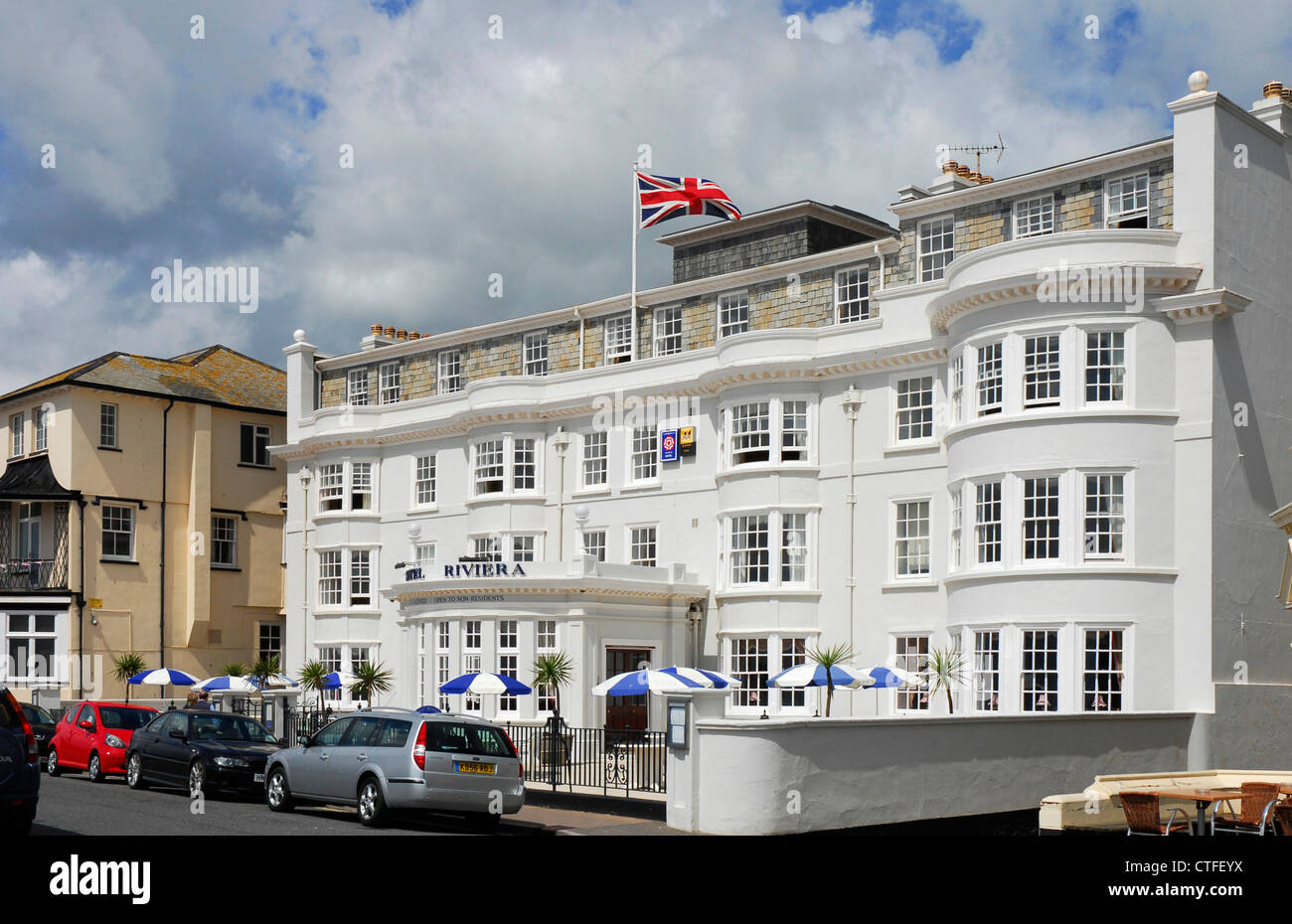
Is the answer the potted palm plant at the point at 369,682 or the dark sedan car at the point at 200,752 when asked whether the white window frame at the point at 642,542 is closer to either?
the potted palm plant at the point at 369,682

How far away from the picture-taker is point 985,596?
31.4 meters

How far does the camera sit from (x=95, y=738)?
30.2m

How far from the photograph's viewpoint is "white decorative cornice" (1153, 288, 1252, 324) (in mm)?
29672

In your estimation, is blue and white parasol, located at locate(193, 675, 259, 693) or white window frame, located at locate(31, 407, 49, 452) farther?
white window frame, located at locate(31, 407, 49, 452)

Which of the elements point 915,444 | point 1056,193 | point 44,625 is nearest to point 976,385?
point 915,444

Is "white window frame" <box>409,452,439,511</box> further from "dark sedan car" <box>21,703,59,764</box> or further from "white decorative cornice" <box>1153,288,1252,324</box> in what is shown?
"white decorative cornice" <box>1153,288,1252,324</box>

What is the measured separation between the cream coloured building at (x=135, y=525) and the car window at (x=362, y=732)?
28787 mm

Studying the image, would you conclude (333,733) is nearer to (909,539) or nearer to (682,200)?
(909,539)

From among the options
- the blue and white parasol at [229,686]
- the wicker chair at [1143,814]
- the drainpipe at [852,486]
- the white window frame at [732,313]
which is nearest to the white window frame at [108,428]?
the blue and white parasol at [229,686]

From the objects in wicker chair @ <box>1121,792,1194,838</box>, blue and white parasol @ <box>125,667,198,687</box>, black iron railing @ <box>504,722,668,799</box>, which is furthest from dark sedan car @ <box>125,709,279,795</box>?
blue and white parasol @ <box>125,667,198,687</box>

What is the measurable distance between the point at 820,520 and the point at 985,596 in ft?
19.7

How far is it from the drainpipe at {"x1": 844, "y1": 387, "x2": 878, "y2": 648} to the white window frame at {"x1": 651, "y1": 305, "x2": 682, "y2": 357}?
7543 millimetres

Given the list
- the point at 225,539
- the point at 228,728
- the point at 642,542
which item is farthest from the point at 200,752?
the point at 225,539
